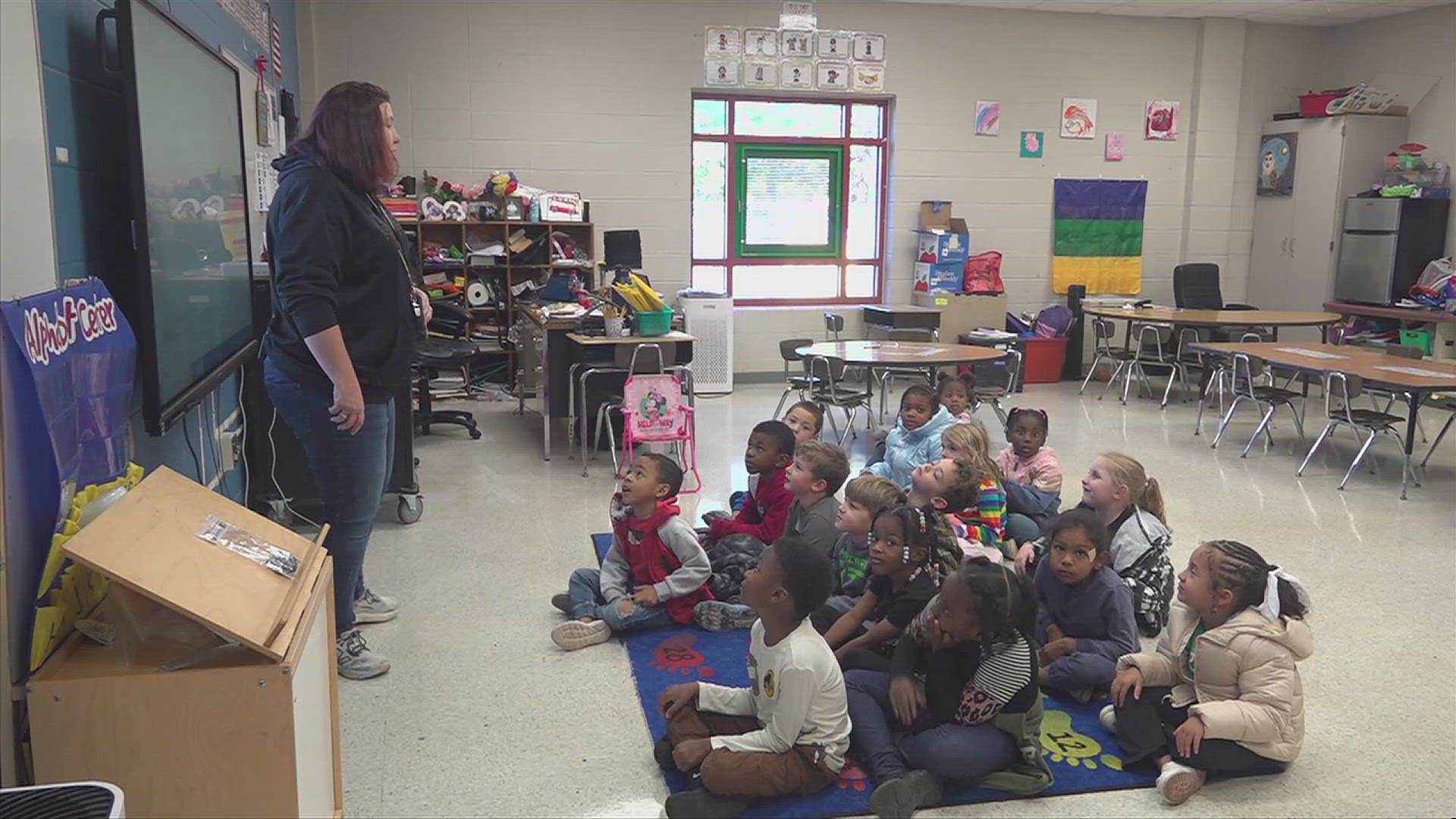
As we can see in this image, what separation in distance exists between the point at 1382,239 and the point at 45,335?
945 centimetres

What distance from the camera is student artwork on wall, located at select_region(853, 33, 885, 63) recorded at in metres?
8.54

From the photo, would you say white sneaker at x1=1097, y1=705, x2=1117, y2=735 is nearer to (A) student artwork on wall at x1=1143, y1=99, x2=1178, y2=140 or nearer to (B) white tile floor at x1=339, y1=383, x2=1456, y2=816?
(B) white tile floor at x1=339, y1=383, x2=1456, y2=816

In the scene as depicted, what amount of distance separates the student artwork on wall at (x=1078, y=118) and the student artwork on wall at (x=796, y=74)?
234cm

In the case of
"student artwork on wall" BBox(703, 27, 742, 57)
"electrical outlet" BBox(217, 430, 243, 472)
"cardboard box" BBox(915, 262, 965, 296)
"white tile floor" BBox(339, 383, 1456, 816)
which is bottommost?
"white tile floor" BBox(339, 383, 1456, 816)

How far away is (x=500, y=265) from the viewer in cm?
788

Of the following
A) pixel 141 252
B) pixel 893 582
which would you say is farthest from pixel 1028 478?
pixel 141 252

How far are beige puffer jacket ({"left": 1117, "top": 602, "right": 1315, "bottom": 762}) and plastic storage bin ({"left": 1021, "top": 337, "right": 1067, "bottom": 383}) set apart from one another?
6537mm

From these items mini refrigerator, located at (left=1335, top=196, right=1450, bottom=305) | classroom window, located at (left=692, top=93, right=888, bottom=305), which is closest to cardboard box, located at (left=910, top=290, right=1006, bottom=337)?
classroom window, located at (left=692, top=93, right=888, bottom=305)

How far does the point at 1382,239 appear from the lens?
858 centimetres

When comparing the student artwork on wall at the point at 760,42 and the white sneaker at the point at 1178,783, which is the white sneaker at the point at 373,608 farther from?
the student artwork on wall at the point at 760,42

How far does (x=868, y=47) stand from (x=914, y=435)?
498 centimetres

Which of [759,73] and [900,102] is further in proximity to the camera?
[900,102]

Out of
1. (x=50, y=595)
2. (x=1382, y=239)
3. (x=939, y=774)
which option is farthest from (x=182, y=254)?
(x=1382, y=239)

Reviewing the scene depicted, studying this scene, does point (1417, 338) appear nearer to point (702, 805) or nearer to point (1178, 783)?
point (1178, 783)
